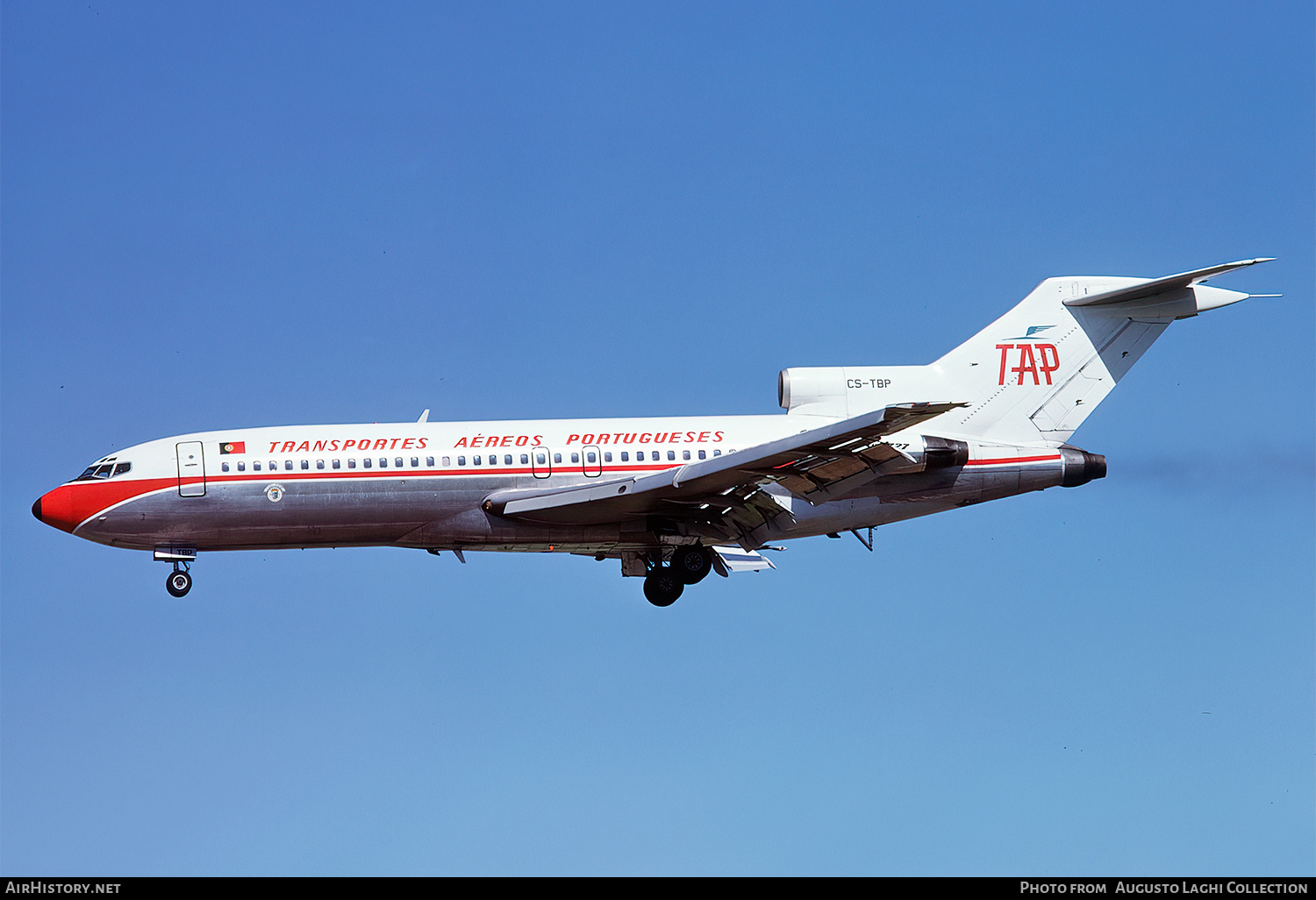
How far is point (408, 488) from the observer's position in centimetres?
3297

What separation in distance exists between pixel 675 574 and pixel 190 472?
425 inches

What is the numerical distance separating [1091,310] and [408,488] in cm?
1641

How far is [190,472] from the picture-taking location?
3319 centimetres

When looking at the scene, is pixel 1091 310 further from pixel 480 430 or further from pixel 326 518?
pixel 326 518

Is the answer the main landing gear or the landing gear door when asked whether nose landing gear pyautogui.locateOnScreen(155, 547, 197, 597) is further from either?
the main landing gear

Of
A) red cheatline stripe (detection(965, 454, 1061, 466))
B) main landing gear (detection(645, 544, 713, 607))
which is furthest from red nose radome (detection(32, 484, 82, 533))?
red cheatline stripe (detection(965, 454, 1061, 466))

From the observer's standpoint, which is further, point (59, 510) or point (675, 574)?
point (675, 574)

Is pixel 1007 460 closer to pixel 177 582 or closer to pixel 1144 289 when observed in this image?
pixel 1144 289

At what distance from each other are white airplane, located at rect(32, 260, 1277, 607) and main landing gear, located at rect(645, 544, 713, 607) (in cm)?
4

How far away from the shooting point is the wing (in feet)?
97.5

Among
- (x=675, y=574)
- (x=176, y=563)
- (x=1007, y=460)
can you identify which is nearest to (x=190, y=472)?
(x=176, y=563)

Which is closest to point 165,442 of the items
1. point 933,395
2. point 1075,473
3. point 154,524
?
point 154,524

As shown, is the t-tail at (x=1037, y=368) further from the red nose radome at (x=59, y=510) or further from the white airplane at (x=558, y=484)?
the red nose radome at (x=59, y=510)

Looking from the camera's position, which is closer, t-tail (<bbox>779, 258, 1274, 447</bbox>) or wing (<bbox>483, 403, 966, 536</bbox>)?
wing (<bbox>483, 403, 966, 536</bbox>)
